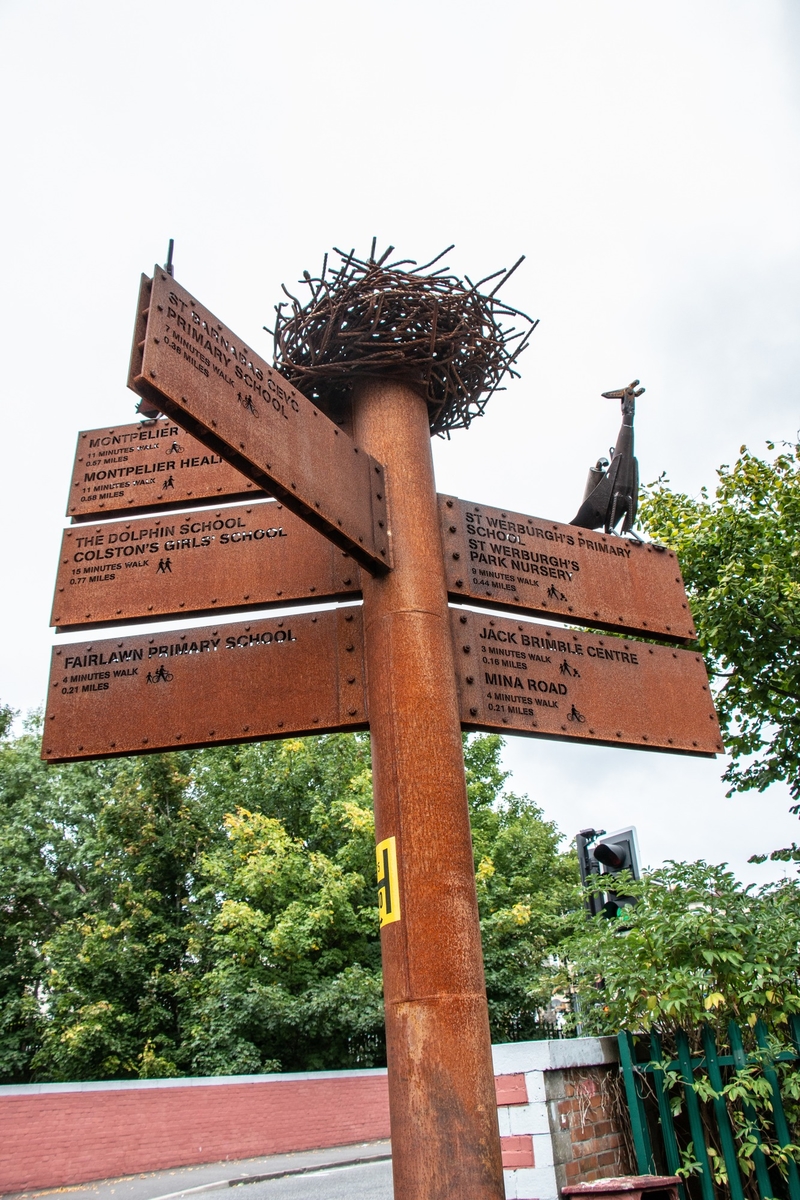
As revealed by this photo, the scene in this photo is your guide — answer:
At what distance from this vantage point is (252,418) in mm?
2627

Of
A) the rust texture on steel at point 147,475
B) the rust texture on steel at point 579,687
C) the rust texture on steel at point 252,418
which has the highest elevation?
the rust texture on steel at point 147,475

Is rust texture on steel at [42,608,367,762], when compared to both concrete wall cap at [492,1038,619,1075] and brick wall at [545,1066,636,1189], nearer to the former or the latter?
concrete wall cap at [492,1038,619,1075]

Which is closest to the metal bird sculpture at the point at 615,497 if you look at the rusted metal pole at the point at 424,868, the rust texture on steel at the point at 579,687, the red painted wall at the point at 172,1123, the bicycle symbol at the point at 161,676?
the rust texture on steel at the point at 579,687

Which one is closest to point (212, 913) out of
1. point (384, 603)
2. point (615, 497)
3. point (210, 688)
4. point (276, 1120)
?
point (276, 1120)

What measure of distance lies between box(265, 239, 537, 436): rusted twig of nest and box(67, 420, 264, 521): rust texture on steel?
0.49 m

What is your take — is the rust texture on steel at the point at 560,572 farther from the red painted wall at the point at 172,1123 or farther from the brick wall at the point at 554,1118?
the red painted wall at the point at 172,1123

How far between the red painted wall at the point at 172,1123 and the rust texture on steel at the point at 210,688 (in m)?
12.8

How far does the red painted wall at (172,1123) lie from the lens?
44.1 feet

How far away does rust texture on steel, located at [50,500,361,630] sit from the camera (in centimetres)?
337

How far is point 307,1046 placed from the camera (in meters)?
20.8

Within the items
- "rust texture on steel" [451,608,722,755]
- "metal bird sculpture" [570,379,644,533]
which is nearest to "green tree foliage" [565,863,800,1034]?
"rust texture on steel" [451,608,722,755]

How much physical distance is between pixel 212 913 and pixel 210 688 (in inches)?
802

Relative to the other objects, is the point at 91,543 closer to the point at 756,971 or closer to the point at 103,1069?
the point at 756,971

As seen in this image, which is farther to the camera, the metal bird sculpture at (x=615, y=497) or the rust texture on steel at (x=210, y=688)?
the metal bird sculpture at (x=615, y=497)
